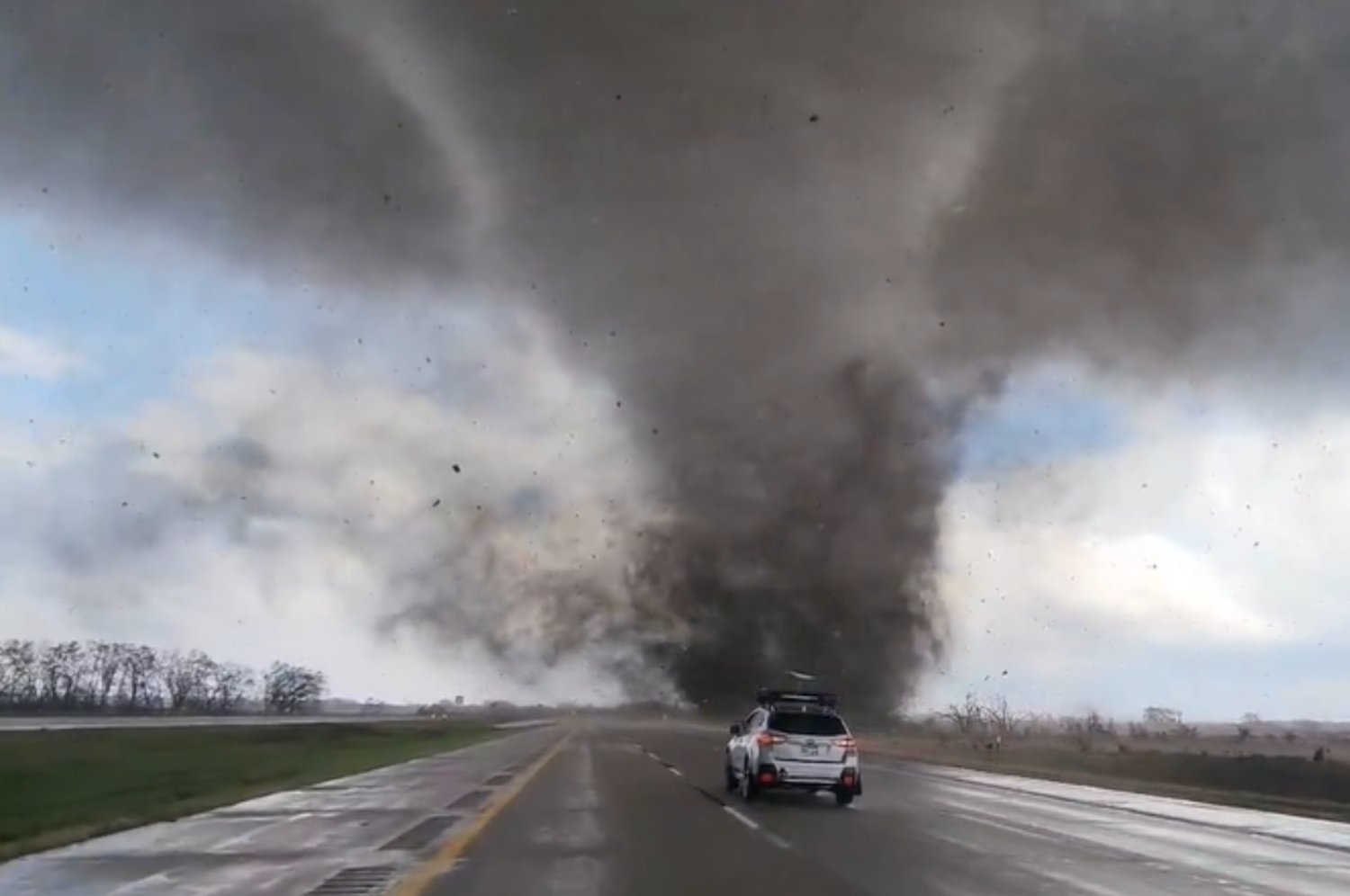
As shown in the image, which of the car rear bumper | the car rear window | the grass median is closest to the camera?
the car rear bumper

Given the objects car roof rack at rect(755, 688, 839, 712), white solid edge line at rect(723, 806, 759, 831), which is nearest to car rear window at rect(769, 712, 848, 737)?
car roof rack at rect(755, 688, 839, 712)

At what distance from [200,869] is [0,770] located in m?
26.9

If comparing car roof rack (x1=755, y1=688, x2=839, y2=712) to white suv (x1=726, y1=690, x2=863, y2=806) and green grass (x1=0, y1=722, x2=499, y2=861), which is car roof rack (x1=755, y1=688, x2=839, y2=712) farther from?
green grass (x1=0, y1=722, x2=499, y2=861)

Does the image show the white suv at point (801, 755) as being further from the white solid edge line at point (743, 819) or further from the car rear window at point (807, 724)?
the white solid edge line at point (743, 819)

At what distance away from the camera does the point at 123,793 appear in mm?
29609

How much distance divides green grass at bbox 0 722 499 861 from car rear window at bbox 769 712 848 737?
33.5ft

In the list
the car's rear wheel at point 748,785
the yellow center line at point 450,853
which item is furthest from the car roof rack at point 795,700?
the yellow center line at point 450,853

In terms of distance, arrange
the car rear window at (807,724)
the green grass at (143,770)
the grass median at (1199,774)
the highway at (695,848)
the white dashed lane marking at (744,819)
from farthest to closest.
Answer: the grass median at (1199,774), the car rear window at (807,724), the green grass at (143,770), the white dashed lane marking at (744,819), the highway at (695,848)

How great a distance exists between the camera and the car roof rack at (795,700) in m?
24.6

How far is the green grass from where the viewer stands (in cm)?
2270

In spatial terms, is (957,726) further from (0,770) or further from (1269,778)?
(0,770)

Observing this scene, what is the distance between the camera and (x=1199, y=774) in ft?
123

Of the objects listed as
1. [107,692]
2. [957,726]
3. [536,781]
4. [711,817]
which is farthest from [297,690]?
[711,817]

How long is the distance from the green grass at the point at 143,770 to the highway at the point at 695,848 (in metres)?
1.80
